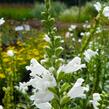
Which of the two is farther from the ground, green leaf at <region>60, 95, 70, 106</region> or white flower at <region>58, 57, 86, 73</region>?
white flower at <region>58, 57, 86, 73</region>

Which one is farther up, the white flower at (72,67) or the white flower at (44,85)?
the white flower at (72,67)

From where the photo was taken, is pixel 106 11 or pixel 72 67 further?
pixel 106 11

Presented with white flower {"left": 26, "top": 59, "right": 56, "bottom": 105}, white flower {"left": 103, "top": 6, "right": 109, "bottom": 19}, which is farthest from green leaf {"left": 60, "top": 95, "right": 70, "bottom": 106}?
white flower {"left": 103, "top": 6, "right": 109, "bottom": 19}

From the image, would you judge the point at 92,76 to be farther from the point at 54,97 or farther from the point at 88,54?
the point at 54,97

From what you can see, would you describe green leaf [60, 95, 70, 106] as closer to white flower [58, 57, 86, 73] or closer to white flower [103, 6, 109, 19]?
white flower [58, 57, 86, 73]

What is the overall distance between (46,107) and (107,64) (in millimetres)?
1907

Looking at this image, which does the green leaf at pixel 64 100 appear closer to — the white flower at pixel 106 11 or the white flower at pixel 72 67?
the white flower at pixel 72 67

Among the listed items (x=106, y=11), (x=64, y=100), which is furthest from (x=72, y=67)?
(x=106, y=11)

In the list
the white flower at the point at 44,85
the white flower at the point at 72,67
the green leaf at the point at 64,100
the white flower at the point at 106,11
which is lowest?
the green leaf at the point at 64,100

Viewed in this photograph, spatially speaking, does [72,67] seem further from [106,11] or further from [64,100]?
[106,11]

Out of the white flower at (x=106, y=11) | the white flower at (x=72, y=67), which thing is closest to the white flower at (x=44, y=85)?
the white flower at (x=72, y=67)

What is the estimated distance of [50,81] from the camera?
5.67 feet

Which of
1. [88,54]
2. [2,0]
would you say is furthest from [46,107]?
[2,0]

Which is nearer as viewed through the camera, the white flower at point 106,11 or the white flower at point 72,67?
the white flower at point 72,67
